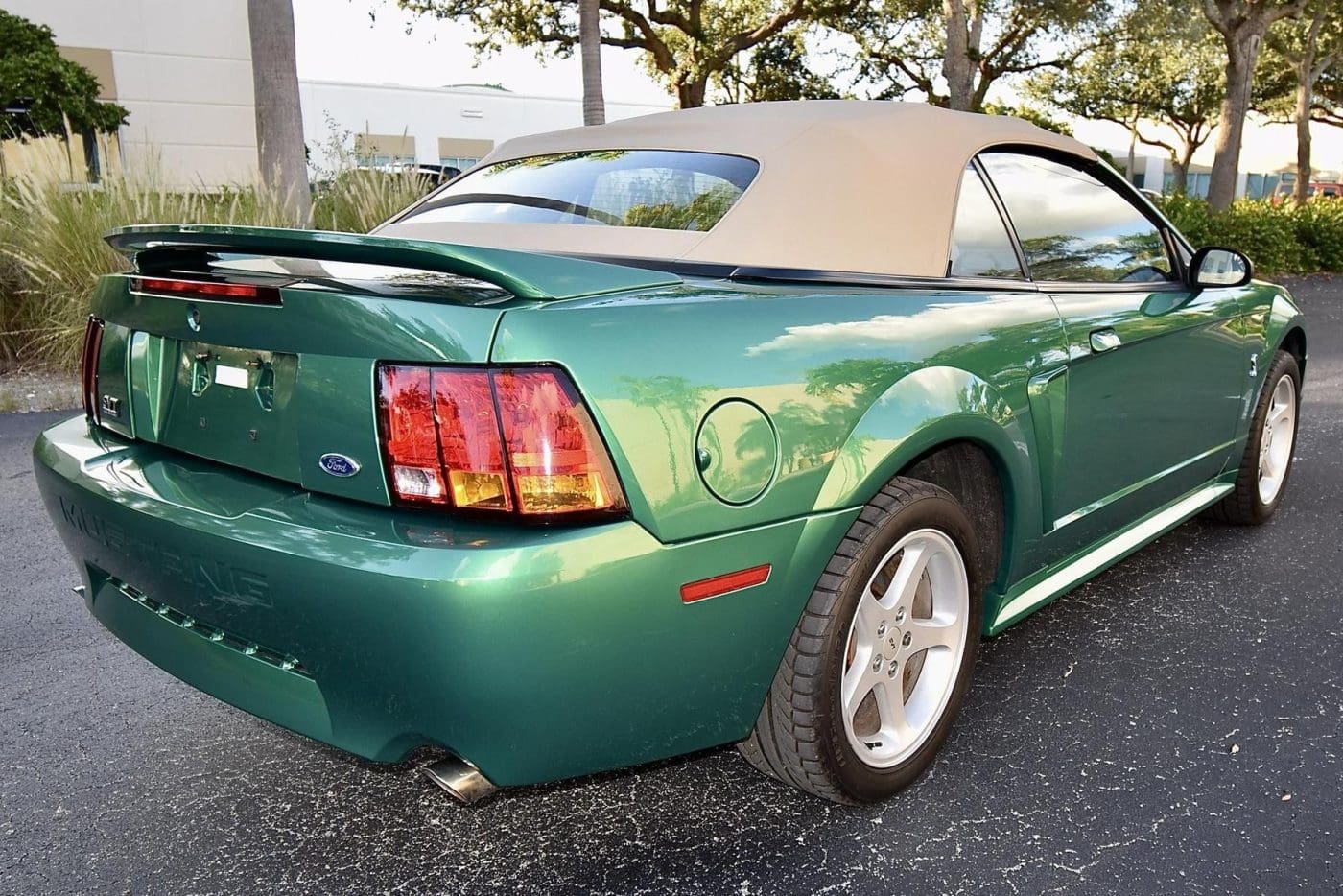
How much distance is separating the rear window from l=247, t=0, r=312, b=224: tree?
6930 millimetres

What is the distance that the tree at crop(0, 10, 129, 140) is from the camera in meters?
15.6

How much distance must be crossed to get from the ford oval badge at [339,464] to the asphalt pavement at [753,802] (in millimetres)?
663

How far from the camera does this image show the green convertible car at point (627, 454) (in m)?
1.77

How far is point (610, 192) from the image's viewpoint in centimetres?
290

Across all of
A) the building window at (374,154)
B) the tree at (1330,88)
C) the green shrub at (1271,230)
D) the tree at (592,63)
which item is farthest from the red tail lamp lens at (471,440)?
the tree at (1330,88)

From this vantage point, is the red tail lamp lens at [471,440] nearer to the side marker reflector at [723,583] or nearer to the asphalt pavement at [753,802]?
the side marker reflector at [723,583]

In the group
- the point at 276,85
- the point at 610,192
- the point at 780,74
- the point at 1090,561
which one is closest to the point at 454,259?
the point at 610,192

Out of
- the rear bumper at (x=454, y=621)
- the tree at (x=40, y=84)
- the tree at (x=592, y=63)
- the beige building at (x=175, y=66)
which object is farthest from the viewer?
the beige building at (x=175, y=66)

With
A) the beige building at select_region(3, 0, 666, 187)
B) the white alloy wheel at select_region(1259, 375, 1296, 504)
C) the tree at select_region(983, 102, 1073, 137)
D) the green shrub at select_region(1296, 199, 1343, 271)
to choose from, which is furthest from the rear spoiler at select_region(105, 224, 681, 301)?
the tree at select_region(983, 102, 1073, 137)

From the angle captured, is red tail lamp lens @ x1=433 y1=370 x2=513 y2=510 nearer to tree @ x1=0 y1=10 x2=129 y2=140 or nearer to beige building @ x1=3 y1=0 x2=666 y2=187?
tree @ x1=0 y1=10 x2=129 y2=140

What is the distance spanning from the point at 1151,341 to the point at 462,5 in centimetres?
2252

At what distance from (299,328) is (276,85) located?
8.77 meters

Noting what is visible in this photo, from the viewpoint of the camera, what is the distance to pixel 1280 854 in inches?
87.0

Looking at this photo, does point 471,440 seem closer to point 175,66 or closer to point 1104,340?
point 1104,340
